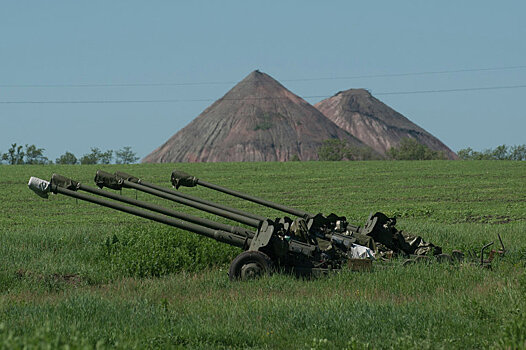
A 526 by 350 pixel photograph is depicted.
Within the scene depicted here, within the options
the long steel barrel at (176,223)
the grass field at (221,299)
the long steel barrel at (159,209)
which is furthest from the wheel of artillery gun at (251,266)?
the long steel barrel at (159,209)

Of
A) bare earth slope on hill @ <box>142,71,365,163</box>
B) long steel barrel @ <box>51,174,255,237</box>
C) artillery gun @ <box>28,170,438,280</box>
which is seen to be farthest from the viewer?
bare earth slope on hill @ <box>142,71,365,163</box>

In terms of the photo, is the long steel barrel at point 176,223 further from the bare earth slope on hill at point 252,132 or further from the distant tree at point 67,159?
the bare earth slope on hill at point 252,132

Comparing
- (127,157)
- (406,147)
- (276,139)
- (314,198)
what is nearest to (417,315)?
(314,198)

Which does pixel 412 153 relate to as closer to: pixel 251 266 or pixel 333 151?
pixel 333 151

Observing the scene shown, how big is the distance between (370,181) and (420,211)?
16.5 metres

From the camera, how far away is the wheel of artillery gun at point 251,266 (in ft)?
34.1

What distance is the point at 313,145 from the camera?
162 m

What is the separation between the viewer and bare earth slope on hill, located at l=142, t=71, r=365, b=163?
517ft

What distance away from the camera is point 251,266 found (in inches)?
412

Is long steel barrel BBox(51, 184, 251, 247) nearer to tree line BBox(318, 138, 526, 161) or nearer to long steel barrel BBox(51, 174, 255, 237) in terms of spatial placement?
long steel barrel BBox(51, 174, 255, 237)

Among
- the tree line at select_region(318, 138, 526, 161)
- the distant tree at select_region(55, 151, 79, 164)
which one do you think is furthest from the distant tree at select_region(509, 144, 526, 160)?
the distant tree at select_region(55, 151, 79, 164)

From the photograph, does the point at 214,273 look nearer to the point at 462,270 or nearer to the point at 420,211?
the point at 462,270

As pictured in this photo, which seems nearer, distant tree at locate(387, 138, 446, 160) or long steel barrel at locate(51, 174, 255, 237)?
long steel barrel at locate(51, 174, 255, 237)

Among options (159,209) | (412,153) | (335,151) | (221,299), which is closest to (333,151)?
(335,151)
